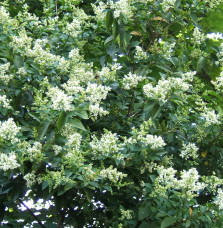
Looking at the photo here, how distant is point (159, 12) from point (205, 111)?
995mm

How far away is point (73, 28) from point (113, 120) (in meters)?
0.99

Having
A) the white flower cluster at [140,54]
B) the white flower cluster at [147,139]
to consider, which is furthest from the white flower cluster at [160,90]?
the white flower cluster at [140,54]

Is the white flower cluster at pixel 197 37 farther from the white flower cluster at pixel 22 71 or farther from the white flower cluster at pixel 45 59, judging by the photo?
the white flower cluster at pixel 22 71

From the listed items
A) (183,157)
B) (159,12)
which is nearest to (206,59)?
(159,12)

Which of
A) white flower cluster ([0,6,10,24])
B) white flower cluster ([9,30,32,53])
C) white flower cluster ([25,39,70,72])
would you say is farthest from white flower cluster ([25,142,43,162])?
white flower cluster ([0,6,10,24])

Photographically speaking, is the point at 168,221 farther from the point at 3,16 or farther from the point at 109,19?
the point at 3,16

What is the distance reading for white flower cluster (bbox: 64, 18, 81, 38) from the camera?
171 inches

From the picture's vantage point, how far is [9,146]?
10.7ft

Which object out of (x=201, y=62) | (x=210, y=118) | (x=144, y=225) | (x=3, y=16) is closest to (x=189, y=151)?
(x=210, y=118)

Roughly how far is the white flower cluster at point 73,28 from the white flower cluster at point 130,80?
851 millimetres

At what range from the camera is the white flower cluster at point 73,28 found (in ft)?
14.2

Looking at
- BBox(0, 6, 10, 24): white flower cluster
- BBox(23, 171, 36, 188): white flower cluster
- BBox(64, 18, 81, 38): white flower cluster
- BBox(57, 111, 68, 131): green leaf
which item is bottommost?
BBox(23, 171, 36, 188): white flower cluster

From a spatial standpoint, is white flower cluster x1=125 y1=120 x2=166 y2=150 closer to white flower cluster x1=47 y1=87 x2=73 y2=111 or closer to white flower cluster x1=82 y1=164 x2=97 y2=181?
white flower cluster x1=82 y1=164 x2=97 y2=181

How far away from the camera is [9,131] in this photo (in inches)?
126
